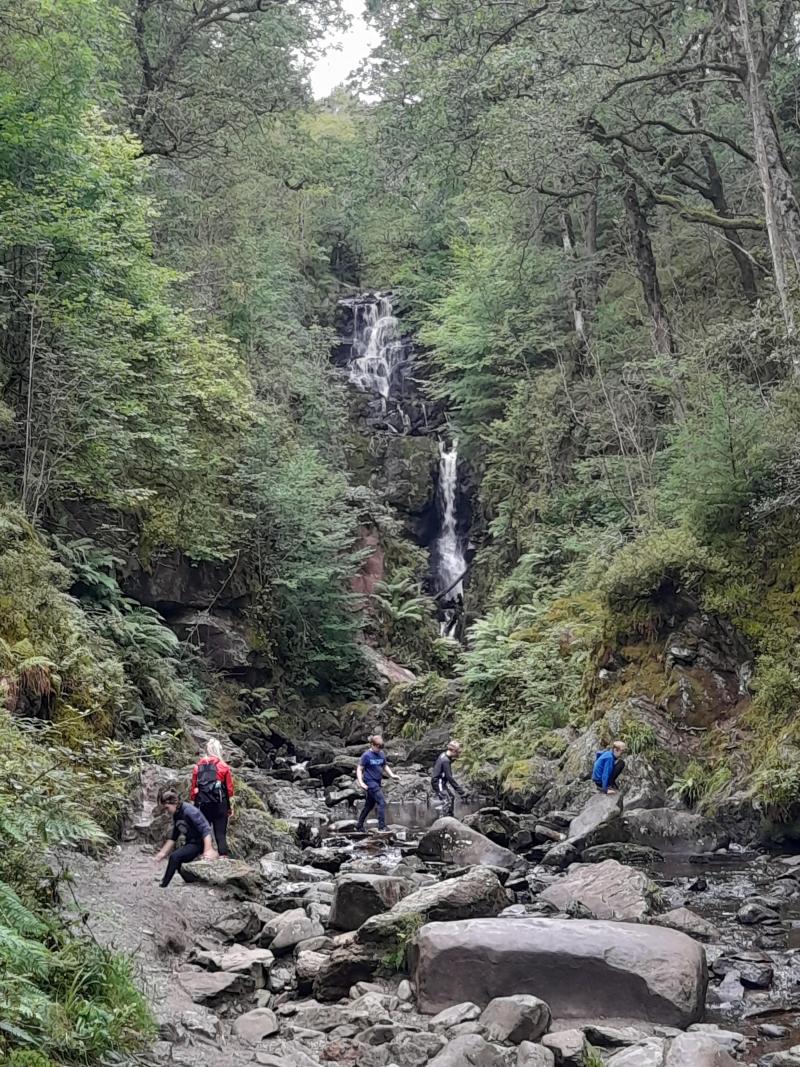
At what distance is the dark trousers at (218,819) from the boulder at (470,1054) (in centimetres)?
494

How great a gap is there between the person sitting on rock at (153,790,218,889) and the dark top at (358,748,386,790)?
4757 millimetres

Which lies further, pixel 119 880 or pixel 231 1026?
pixel 119 880

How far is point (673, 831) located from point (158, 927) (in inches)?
321

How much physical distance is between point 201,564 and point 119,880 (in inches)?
588

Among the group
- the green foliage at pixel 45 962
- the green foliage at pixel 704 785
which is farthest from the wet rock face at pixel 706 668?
the green foliage at pixel 45 962

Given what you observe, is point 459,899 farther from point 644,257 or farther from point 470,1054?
point 644,257

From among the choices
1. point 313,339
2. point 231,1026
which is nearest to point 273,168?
point 313,339

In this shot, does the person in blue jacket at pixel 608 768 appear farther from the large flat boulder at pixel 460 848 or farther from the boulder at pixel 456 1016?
the boulder at pixel 456 1016

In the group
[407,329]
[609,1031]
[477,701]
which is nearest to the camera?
[609,1031]

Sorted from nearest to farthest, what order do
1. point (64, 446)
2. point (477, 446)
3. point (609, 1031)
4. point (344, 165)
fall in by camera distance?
1. point (609, 1031)
2. point (64, 446)
3. point (344, 165)
4. point (477, 446)

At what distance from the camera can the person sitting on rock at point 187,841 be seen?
9.33m

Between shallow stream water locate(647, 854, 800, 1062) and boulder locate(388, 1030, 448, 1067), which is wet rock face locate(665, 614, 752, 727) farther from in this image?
boulder locate(388, 1030, 448, 1067)

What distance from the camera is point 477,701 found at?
21047 mm

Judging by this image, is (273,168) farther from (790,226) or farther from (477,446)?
(790,226)
